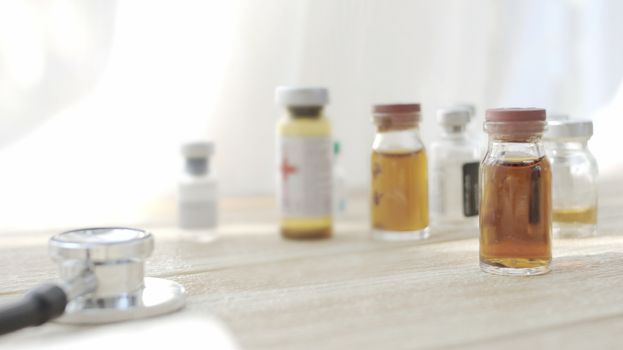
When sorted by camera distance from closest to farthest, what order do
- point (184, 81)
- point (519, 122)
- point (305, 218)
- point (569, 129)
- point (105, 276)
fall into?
point (105, 276), point (519, 122), point (569, 129), point (305, 218), point (184, 81)

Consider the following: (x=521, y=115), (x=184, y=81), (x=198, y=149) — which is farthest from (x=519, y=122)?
(x=184, y=81)

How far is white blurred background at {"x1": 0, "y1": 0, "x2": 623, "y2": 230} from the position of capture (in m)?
1.21

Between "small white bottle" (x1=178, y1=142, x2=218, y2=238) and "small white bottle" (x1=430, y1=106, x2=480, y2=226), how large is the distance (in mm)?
301

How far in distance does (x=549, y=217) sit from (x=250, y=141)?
2.42 feet

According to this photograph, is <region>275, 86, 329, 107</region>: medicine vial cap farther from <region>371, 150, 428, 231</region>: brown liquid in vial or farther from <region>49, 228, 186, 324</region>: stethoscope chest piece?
<region>49, 228, 186, 324</region>: stethoscope chest piece

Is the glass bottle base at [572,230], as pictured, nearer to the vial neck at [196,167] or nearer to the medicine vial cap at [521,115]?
the medicine vial cap at [521,115]

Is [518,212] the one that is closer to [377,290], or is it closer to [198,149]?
[377,290]

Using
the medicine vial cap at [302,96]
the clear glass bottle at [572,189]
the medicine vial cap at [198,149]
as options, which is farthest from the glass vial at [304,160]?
the clear glass bottle at [572,189]

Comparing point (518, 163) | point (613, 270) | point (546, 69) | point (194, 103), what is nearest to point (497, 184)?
point (518, 163)

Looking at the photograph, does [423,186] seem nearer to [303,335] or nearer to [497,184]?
[497,184]

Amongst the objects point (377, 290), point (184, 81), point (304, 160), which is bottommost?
point (377, 290)

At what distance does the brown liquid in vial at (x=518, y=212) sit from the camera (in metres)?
0.74

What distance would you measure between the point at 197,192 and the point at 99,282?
450mm

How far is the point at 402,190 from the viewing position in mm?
980
